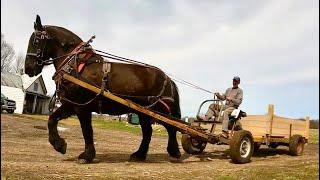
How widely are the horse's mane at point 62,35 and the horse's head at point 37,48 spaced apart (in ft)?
0.41

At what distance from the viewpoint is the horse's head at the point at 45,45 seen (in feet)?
32.4

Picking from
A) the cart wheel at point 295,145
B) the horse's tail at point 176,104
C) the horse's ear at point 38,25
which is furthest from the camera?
the cart wheel at point 295,145

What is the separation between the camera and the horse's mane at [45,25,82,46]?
10.0 m

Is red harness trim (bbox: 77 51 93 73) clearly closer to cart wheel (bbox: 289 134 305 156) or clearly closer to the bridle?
the bridle

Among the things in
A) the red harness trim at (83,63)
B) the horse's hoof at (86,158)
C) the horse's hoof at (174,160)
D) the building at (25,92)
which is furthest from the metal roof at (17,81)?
the horse's hoof at (86,158)

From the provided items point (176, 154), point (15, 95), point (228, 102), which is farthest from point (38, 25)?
point (15, 95)

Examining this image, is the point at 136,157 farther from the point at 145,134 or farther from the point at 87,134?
the point at 87,134

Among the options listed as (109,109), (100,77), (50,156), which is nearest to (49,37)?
(100,77)

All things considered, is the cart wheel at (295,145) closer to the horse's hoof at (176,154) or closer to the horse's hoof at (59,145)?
the horse's hoof at (176,154)

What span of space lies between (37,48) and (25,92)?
60.8 meters

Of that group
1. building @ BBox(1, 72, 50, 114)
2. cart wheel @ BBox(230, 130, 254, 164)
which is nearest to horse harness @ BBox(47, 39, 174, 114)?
cart wheel @ BBox(230, 130, 254, 164)

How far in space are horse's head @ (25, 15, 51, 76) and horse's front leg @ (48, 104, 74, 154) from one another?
3.57 ft

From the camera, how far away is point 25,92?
6794 centimetres

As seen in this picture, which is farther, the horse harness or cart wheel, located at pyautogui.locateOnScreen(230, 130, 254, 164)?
cart wheel, located at pyautogui.locateOnScreen(230, 130, 254, 164)
